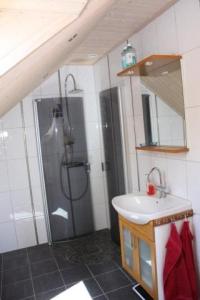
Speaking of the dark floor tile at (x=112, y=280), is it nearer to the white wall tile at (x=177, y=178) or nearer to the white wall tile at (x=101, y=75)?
the white wall tile at (x=177, y=178)

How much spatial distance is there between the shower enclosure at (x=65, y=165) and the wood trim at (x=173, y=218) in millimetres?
1682

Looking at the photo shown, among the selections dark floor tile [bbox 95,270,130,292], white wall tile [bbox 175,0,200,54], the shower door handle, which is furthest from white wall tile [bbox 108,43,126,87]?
dark floor tile [bbox 95,270,130,292]

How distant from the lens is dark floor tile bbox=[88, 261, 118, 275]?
247 centimetres

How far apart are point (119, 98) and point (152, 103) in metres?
0.56

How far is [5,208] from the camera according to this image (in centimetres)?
302

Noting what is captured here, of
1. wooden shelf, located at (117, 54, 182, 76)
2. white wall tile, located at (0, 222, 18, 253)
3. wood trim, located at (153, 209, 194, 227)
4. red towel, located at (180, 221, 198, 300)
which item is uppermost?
wooden shelf, located at (117, 54, 182, 76)

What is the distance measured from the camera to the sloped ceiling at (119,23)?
181 cm

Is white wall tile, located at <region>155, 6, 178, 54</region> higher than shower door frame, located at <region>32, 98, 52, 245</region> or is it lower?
higher

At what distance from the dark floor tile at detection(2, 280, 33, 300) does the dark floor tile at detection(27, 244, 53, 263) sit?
0.42m

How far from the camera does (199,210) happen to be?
1.80 m

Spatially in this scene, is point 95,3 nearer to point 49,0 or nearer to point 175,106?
point 49,0

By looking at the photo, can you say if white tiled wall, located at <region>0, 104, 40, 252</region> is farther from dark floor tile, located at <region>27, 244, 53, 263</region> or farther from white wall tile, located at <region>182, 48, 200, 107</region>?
white wall tile, located at <region>182, 48, 200, 107</region>

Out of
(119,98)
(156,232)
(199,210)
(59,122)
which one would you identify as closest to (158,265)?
(156,232)

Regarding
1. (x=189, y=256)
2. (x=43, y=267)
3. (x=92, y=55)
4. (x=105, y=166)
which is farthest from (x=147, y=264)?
(x=92, y=55)
